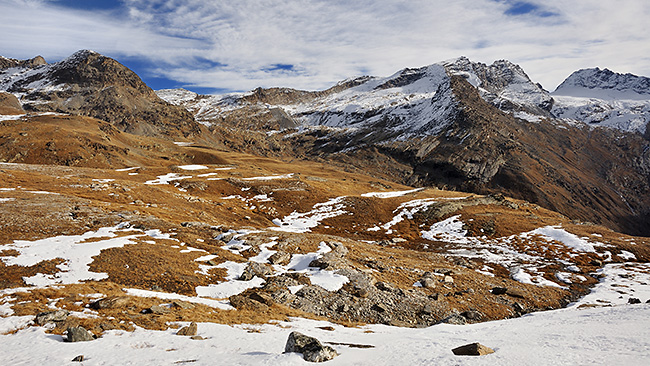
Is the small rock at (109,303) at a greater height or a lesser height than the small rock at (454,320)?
greater

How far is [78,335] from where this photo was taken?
12484mm

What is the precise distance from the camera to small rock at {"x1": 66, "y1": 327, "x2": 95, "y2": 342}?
12.4 metres

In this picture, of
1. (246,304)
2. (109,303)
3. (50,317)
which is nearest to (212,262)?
(246,304)

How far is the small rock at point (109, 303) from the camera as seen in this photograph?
15.7 metres

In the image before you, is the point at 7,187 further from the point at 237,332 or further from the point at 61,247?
the point at 237,332

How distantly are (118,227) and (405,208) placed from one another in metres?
45.4

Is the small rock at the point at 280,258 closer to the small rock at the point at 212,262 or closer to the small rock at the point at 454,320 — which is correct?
the small rock at the point at 212,262

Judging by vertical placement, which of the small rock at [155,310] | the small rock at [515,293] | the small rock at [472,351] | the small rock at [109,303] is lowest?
the small rock at [515,293]

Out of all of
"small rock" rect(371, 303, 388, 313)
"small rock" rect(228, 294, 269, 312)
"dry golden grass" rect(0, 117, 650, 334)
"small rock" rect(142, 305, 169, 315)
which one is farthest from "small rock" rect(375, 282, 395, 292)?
"small rock" rect(142, 305, 169, 315)

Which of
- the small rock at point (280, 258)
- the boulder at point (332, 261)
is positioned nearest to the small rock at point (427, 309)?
the boulder at point (332, 261)

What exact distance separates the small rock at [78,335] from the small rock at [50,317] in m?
1.81

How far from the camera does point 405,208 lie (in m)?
59.6

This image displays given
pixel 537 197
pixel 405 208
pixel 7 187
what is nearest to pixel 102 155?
pixel 7 187

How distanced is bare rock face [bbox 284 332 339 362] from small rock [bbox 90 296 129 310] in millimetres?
9932
